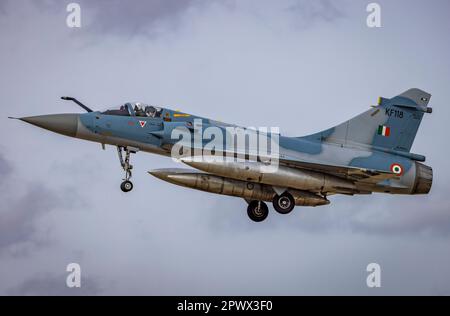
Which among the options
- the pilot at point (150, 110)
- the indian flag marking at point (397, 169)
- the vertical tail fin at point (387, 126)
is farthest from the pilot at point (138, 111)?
the indian flag marking at point (397, 169)

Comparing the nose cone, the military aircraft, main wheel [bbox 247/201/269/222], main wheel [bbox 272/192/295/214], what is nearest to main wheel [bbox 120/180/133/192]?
the military aircraft

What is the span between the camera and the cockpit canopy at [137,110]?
24938 mm

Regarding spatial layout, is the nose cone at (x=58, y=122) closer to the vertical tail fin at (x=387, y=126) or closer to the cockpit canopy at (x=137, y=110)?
the cockpit canopy at (x=137, y=110)

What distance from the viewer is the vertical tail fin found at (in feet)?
86.6

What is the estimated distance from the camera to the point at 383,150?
26312mm

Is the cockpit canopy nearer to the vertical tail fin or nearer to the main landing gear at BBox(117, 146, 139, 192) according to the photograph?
the main landing gear at BBox(117, 146, 139, 192)

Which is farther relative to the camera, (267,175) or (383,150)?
(383,150)

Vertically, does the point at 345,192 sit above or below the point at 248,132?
below

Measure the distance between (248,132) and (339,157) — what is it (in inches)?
115

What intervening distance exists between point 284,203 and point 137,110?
5162mm

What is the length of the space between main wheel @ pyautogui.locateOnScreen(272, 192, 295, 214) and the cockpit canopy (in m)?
4.38

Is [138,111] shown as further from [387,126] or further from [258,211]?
[387,126]

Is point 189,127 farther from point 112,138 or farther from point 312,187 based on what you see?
point 312,187

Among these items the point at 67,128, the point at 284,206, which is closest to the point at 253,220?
the point at 284,206
